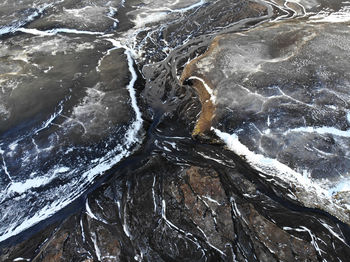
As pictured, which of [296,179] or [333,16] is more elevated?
[333,16]

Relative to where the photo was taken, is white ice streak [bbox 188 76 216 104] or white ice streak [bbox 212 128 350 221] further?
white ice streak [bbox 188 76 216 104]

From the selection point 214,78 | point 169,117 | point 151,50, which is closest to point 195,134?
point 169,117

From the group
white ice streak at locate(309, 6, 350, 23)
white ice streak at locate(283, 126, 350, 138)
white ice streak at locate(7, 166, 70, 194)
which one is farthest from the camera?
white ice streak at locate(309, 6, 350, 23)

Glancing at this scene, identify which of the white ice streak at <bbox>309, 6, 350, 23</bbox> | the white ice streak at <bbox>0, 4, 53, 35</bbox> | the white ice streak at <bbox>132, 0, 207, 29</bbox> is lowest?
the white ice streak at <bbox>309, 6, 350, 23</bbox>

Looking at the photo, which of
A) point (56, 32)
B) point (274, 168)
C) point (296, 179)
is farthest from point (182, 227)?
point (56, 32)

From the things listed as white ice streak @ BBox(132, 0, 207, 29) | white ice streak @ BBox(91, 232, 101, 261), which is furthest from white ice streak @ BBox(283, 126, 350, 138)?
white ice streak @ BBox(132, 0, 207, 29)

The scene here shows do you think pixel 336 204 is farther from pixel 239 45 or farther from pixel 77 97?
pixel 77 97

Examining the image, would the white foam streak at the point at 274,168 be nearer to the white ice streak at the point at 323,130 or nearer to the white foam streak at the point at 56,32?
the white ice streak at the point at 323,130

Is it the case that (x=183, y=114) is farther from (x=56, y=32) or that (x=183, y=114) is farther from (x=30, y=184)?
(x=56, y=32)

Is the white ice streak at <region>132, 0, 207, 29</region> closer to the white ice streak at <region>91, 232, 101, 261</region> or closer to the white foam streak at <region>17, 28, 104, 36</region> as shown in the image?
the white foam streak at <region>17, 28, 104, 36</region>
